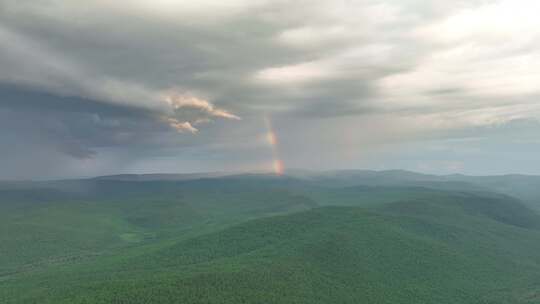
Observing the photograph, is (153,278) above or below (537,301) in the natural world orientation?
above

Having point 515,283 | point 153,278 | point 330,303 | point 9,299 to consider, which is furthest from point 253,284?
point 515,283

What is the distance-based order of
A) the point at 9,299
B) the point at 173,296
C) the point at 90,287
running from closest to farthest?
1. the point at 173,296
2. the point at 90,287
3. the point at 9,299

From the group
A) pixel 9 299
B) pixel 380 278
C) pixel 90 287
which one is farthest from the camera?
pixel 380 278

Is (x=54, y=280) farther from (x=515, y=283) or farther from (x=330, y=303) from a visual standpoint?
(x=515, y=283)

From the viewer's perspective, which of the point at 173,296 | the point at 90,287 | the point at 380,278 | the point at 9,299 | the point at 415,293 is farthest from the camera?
the point at 380,278

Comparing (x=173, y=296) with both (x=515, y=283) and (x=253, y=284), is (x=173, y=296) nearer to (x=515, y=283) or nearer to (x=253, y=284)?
(x=253, y=284)

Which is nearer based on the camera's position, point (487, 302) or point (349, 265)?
point (487, 302)

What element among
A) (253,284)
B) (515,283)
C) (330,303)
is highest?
(253,284)

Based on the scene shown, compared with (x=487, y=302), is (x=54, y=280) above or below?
above

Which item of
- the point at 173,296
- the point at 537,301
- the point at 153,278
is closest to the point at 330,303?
the point at 173,296
